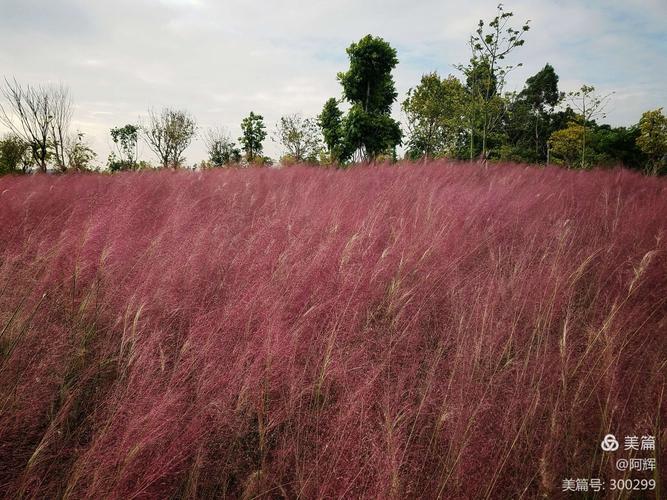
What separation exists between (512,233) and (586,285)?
806 millimetres

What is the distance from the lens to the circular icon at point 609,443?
110 centimetres

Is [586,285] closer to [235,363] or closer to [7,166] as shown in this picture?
[235,363]

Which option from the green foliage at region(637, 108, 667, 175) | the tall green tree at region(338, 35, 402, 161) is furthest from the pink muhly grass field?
the green foliage at region(637, 108, 667, 175)

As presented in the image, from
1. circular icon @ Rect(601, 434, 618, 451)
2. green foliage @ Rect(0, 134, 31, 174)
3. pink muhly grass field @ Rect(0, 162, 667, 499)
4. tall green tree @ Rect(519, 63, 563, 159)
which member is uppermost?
tall green tree @ Rect(519, 63, 563, 159)

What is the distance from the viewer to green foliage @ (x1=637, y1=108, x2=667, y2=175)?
19.1 meters

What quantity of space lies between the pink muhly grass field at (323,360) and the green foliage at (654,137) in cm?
2352

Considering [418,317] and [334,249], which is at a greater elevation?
[334,249]

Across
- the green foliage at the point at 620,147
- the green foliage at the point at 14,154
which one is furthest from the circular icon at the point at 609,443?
the green foliage at the point at 14,154

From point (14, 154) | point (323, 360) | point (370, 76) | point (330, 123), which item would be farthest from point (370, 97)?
point (14, 154)

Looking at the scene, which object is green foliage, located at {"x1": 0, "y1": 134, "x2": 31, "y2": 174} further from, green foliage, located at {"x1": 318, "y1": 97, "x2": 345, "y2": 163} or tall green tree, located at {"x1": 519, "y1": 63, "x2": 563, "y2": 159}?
tall green tree, located at {"x1": 519, "y1": 63, "x2": 563, "y2": 159}

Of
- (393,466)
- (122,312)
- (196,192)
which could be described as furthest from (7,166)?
(393,466)

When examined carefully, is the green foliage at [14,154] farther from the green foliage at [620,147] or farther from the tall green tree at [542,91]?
the tall green tree at [542,91]

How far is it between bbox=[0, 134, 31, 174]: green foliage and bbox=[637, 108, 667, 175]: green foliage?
41.1 meters

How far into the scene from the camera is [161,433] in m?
1.06
